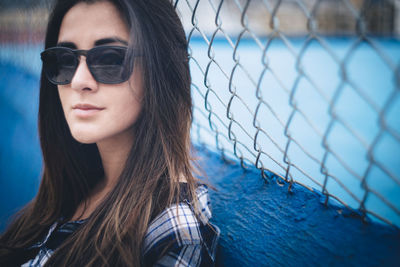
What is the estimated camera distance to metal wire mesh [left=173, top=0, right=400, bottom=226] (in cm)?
61

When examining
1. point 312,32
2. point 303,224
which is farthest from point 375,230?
point 312,32

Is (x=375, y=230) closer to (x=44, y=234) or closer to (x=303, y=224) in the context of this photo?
(x=303, y=224)

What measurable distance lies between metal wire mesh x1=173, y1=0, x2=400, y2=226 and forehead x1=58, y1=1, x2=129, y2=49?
1.14 feet

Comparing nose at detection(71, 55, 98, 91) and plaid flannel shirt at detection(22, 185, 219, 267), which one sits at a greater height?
nose at detection(71, 55, 98, 91)

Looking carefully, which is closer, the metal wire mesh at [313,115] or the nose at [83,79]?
the metal wire mesh at [313,115]

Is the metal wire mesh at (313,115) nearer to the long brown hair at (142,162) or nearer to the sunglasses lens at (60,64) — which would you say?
the long brown hair at (142,162)

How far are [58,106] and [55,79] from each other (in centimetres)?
29

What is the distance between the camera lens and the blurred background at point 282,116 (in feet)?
2.12

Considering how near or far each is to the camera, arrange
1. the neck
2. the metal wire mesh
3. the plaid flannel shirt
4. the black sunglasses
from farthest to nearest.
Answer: the neck
the black sunglasses
the plaid flannel shirt
the metal wire mesh

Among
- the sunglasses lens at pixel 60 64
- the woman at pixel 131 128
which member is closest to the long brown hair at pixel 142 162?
the woman at pixel 131 128

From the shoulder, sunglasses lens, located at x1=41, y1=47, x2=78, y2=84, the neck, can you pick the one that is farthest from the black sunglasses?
the shoulder

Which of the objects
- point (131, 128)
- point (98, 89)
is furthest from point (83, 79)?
point (131, 128)

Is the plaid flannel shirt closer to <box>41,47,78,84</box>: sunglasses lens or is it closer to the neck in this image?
the neck

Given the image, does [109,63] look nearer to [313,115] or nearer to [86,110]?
[86,110]
